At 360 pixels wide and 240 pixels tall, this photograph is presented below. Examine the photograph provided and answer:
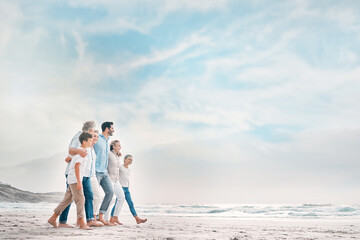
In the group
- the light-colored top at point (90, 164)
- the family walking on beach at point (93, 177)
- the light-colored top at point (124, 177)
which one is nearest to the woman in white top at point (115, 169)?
the family walking on beach at point (93, 177)

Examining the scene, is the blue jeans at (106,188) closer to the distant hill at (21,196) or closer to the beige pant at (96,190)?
the beige pant at (96,190)

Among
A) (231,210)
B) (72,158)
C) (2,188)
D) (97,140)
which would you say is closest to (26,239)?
(72,158)

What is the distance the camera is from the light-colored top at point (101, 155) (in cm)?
772

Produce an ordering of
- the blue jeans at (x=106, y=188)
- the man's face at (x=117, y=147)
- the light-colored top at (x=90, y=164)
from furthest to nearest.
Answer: the man's face at (x=117, y=147)
the blue jeans at (x=106, y=188)
the light-colored top at (x=90, y=164)

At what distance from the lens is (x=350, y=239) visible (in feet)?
20.9

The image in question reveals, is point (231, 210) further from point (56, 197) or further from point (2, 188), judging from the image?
point (2, 188)

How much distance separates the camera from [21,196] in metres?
29.4

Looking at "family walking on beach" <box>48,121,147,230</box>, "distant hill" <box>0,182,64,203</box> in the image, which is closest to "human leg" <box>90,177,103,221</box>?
"family walking on beach" <box>48,121,147,230</box>

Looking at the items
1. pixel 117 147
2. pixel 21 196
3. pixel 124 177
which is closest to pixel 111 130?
pixel 117 147

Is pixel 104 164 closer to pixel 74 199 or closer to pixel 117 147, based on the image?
pixel 117 147

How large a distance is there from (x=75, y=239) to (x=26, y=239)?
26.7 inches

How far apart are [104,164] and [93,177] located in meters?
0.48

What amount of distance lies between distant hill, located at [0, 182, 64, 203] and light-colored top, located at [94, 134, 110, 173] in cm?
2189

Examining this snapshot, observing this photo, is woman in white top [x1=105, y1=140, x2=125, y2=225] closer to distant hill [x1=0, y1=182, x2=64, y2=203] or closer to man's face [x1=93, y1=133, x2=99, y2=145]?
man's face [x1=93, y1=133, x2=99, y2=145]
